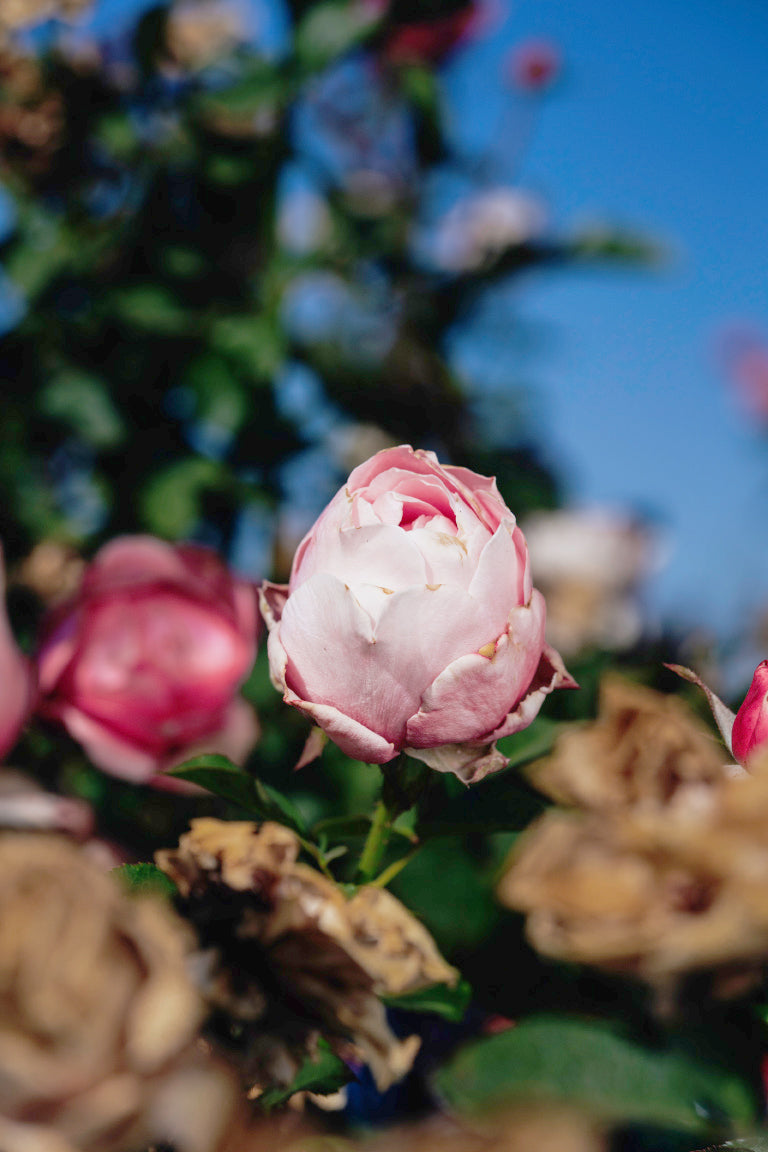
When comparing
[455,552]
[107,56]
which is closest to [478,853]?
[455,552]

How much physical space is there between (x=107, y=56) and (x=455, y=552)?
98 centimetres

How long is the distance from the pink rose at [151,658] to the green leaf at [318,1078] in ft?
0.99

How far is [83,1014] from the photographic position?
17 cm

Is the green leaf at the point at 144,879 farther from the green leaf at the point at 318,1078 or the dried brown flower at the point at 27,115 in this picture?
the dried brown flower at the point at 27,115

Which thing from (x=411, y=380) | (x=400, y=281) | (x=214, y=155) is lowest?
(x=411, y=380)

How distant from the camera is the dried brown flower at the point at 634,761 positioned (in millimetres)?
206

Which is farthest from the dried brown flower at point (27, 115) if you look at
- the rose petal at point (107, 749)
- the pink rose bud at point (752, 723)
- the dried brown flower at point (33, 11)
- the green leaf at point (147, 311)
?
the pink rose bud at point (752, 723)

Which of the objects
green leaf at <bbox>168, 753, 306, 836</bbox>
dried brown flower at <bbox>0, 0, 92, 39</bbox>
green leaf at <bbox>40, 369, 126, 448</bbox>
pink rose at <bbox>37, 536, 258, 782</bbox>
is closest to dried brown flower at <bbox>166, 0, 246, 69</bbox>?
dried brown flower at <bbox>0, 0, 92, 39</bbox>

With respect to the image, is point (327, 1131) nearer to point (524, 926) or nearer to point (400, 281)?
point (524, 926)

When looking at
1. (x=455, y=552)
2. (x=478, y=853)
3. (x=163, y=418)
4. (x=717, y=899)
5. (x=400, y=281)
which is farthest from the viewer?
(x=400, y=281)

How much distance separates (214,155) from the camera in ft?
3.14

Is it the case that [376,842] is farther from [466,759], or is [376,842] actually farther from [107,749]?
[107,749]

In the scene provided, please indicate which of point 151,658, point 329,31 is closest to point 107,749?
point 151,658

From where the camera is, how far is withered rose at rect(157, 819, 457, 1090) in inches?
9.0
